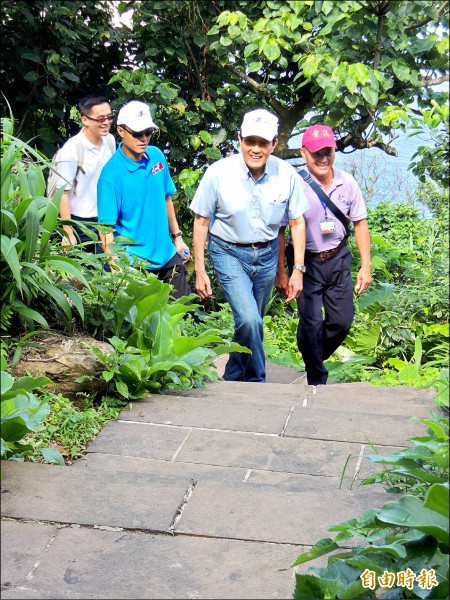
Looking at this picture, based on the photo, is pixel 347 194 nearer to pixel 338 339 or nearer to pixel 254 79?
pixel 338 339

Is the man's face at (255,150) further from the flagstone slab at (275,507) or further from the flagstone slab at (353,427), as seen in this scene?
the flagstone slab at (275,507)

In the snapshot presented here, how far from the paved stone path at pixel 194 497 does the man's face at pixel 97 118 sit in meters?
2.36

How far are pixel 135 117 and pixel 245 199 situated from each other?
2.93ft

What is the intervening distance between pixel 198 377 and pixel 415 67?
4031mm

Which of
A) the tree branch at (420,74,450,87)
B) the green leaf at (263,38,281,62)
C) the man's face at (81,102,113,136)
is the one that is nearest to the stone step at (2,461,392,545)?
the man's face at (81,102,113,136)

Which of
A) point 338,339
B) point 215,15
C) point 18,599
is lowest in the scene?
point 338,339

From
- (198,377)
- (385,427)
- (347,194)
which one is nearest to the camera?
(385,427)

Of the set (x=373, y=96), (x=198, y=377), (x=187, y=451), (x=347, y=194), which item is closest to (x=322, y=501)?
(x=187, y=451)

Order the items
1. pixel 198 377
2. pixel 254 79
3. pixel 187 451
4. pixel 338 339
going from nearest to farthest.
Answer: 1. pixel 187 451
2. pixel 198 377
3. pixel 338 339
4. pixel 254 79

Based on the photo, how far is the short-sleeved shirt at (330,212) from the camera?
5.52 meters

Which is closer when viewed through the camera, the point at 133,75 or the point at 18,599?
the point at 18,599

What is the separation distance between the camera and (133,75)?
8141 millimetres

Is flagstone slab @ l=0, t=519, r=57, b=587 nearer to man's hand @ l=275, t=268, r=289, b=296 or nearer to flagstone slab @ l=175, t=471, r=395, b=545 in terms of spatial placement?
flagstone slab @ l=175, t=471, r=395, b=545

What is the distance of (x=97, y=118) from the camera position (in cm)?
598
